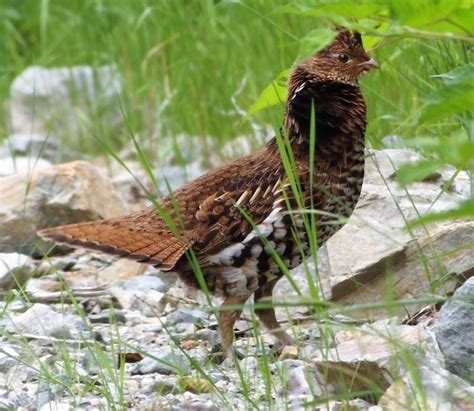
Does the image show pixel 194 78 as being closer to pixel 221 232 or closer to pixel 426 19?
pixel 221 232

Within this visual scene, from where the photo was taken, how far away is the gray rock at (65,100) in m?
9.38

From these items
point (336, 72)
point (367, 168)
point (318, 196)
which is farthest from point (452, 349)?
point (367, 168)

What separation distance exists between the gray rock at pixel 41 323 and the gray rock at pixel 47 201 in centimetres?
136

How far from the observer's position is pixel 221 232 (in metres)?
4.42

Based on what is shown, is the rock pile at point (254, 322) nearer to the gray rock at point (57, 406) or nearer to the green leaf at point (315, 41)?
the gray rock at point (57, 406)

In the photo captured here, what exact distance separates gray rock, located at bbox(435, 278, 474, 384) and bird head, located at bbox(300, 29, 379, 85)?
1.31 metres

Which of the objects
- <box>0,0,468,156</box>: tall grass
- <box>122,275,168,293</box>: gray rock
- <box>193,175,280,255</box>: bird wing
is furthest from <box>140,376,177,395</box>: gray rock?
<box>0,0,468,156</box>: tall grass

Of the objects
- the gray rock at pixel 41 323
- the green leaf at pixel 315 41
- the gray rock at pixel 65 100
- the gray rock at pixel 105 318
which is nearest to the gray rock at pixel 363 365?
the green leaf at pixel 315 41

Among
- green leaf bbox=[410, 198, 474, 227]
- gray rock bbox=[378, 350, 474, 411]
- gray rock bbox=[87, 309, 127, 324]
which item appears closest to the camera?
green leaf bbox=[410, 198, 474, 227]

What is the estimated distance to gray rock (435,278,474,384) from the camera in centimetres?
341

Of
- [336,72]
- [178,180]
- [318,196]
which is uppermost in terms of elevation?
[336,72]

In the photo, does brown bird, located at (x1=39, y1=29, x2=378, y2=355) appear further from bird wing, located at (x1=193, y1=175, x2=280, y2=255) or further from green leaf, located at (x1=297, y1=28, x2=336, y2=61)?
green leaf, located at (x1=297, y1=28, x2=336, y2=61)

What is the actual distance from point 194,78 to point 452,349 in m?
4.79

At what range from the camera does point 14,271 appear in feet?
17.1
